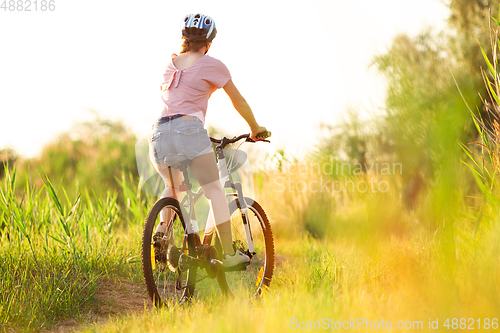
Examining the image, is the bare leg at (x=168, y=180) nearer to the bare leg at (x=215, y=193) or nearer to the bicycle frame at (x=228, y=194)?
the bicycle frame at (x=228, y=194)

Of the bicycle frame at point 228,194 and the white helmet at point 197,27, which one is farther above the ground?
the white helmet at point 197,27

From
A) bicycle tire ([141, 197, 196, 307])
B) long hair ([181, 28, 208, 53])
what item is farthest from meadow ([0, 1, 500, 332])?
long hair ([181, 28, 208, 53])

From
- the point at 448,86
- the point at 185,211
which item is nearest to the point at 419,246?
the point at 185,211

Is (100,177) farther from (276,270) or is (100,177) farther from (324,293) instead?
(324,293)

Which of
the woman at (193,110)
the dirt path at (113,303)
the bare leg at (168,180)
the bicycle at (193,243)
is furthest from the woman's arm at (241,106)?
the dirt path at (113,303)

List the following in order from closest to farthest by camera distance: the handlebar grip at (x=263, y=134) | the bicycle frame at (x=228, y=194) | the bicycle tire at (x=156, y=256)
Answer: the bicycle tire at (x=156, y=256), the bicycle frame at (x=228, y=194), the handlebar grip at (x=263, y=134)

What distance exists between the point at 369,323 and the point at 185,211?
1653 mm

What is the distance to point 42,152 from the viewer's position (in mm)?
14938

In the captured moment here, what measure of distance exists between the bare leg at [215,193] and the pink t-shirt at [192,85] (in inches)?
12.2

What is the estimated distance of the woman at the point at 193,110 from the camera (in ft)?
9.60

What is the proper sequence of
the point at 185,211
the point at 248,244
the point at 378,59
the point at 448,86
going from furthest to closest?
1. the point at 378,59
2. the point at 448,86
3. the point at 248,244
4. the point at 185,211

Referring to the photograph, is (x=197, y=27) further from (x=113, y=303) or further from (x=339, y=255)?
(x=339, y=255)

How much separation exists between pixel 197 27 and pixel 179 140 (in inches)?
32.9

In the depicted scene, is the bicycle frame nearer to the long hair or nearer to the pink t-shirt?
the pink t-shirt
